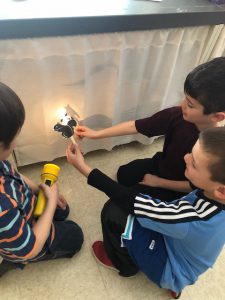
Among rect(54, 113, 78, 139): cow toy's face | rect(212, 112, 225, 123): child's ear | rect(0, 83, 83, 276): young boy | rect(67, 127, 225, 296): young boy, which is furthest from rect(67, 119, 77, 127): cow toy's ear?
rect(212, 112, 225, 123): child's ear

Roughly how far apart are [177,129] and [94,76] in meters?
0.37

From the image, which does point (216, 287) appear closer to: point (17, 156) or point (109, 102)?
point (109, 102)

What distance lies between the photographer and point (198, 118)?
850 mm

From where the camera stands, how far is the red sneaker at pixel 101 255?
1.01 m

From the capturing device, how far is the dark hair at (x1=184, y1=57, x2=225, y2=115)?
77cm

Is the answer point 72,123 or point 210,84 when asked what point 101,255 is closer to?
point 72,123

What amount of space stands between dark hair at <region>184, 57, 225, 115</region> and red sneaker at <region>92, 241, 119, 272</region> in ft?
2.12

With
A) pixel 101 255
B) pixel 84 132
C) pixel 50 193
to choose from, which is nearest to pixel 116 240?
pixel 101 255

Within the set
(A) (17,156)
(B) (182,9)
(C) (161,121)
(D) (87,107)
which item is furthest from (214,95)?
(A) (17,156)

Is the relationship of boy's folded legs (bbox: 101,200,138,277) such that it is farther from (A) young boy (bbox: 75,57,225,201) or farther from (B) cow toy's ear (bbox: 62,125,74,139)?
(B) cow toy's ear (bbox: 62,125,74,139)

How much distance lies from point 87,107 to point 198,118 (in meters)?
0.47

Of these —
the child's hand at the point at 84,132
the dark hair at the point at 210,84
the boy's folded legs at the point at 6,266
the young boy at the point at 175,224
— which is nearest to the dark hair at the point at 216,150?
the young boy at the point at 175,224

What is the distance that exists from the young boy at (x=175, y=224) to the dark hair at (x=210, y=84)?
0.49 feet

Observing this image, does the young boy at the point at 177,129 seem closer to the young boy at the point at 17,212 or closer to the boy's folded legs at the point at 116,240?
the boy's folded legs at the point at 116,240
